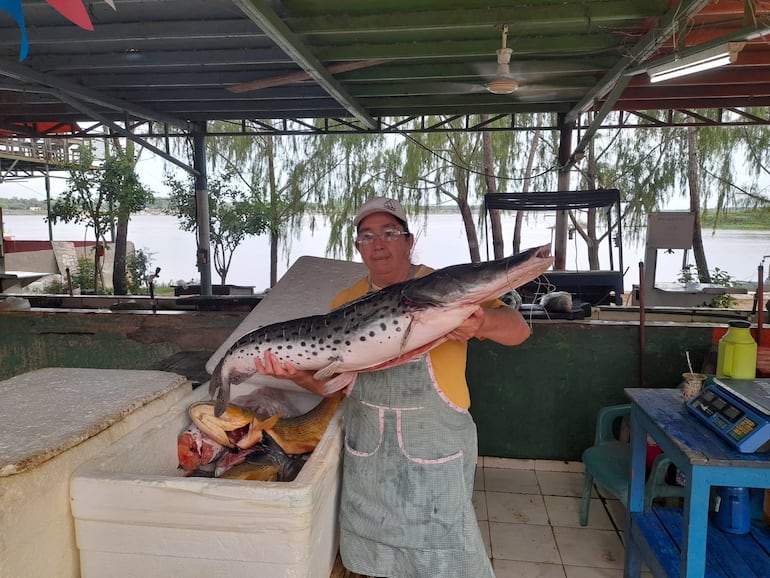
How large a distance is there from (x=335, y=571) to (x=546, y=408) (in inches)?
81.9

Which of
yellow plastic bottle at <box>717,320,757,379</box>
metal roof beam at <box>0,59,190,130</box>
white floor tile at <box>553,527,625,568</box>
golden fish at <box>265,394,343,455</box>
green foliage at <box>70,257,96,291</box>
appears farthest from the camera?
green foliage at <box>70,257,96,291</box>

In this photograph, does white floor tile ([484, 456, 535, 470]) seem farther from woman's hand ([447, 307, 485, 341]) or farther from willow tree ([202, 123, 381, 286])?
willow tree ([202, 123, 381, 286])

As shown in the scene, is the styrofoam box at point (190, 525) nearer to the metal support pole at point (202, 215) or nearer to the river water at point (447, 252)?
the river water at point (447, 252)

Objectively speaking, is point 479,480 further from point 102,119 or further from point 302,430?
point 102,119

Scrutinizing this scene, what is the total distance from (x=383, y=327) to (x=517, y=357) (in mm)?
2023

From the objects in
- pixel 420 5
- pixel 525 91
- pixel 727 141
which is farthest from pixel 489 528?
pixel 727 141

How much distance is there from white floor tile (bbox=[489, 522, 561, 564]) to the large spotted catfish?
1528mm

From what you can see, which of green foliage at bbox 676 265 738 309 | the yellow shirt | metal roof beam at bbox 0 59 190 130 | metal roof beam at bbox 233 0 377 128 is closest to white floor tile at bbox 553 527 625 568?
the yellow shirt

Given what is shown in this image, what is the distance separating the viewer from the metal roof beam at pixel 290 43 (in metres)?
3.56

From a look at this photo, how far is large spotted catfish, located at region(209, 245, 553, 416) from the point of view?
5.36 ft

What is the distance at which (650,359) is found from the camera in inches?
136

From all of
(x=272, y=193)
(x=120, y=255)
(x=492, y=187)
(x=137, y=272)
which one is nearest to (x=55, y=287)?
(x=120, y=255)

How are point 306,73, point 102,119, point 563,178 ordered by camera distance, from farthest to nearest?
point 563,178, point 102,119, point 306,73

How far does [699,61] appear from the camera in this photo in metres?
3.58
